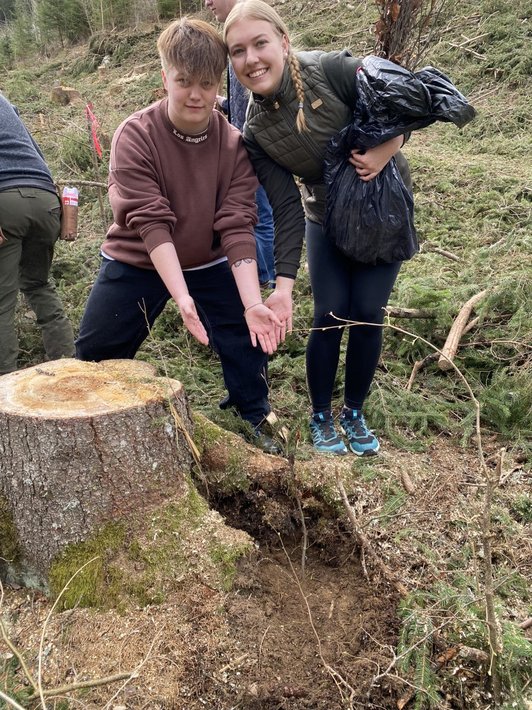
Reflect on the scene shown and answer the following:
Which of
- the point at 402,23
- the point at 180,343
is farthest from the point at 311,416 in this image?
the point at 402,23

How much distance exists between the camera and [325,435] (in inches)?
111

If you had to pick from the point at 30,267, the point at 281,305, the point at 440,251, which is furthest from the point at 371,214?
the point at 440,251

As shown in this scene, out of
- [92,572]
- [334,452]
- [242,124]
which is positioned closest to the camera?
[92,572]

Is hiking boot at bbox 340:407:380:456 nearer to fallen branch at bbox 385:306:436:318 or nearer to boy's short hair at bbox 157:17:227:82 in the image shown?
fallen branch at bbox 385:306:436:318

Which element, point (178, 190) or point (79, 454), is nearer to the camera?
point (79, 454)

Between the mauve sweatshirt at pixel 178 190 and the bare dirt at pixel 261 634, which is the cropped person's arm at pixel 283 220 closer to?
the mauve sweatshirt at pixel 178 190

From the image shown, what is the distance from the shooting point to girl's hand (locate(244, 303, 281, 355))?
238 cm

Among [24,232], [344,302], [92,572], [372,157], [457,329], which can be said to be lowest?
[92,572]

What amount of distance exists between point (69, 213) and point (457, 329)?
2.84 metres

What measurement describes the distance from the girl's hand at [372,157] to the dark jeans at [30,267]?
7.63 feet

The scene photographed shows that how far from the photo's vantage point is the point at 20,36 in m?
20.0

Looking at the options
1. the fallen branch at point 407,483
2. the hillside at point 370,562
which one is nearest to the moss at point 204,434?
the hillside at point 370,562

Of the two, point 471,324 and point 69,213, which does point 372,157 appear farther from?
point 69,213

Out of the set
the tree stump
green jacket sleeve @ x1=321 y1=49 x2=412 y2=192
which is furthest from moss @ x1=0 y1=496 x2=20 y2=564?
green jacket sleeve @ x1=321 y1=49 x2=412 y2=192
